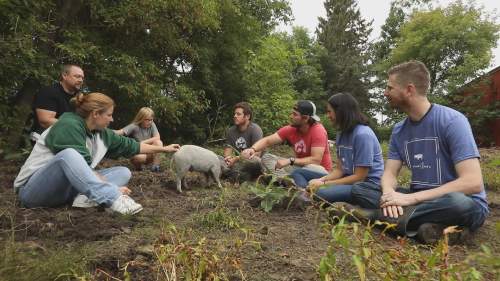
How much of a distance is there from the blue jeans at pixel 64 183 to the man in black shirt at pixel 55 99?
1562 millimetres

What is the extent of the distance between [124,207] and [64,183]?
560 mm

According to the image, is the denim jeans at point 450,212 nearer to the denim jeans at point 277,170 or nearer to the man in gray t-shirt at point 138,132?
the denim jeans at point 277,170

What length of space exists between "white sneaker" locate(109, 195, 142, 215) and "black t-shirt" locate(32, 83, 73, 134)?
6.76 ft

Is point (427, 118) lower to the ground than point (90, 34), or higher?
lower

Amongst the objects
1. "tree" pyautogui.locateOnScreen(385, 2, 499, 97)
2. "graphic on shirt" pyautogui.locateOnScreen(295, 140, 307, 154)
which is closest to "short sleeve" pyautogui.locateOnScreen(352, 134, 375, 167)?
"graphic on shirt" pyautogui.locateOnScreen(295, 140, 307, 154)

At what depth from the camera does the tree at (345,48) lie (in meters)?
34.2

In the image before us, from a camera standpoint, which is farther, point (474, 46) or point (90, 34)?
point (474, 46)

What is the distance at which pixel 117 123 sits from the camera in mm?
10102

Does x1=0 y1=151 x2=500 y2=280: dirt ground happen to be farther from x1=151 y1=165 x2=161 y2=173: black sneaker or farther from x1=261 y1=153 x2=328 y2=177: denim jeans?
x1=151 y1=165 x2=161 y2=173: black sneaker

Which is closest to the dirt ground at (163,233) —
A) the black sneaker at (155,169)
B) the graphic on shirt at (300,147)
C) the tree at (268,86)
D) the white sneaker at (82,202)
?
the white sneaker at (82,202)

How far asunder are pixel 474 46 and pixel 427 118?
2563cm

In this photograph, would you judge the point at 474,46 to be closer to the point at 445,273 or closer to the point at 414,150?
the point at 414,150

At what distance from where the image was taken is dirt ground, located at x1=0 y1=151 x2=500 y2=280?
7.73 ft

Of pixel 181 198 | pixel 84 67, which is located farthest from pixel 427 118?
pixel 84 67
